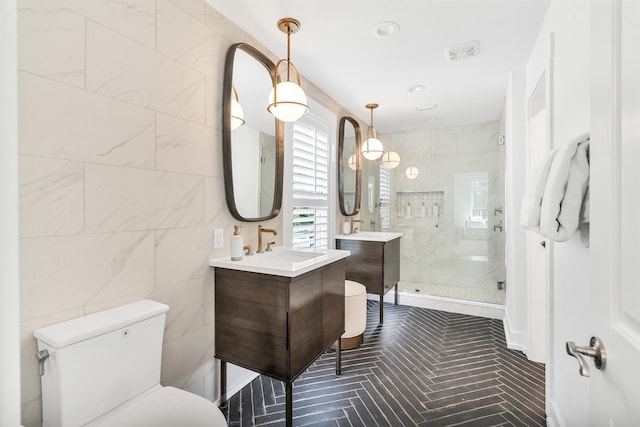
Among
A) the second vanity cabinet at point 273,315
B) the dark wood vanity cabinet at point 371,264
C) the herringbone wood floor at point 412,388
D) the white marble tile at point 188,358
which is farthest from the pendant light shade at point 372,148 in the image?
the white marble tile at point 188,358

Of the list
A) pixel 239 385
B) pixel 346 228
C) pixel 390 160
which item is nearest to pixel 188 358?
pixel 239 385

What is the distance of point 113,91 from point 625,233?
1.91m

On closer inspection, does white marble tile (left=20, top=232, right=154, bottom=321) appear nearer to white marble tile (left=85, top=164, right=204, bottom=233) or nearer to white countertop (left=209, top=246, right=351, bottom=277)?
white marble tile (left=85, top=164, right=204, bottom=233)

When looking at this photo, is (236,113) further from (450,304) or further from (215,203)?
(450,304)

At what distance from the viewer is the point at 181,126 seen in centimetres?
177

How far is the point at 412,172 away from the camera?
4.94 metres

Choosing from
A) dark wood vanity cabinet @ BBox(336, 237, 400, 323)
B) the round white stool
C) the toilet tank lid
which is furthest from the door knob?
dark wood vanity cabinet @ BBox(336, 237, 400, 323)

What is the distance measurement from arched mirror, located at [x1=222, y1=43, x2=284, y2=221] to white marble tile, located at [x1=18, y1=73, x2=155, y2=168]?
0.54 metres

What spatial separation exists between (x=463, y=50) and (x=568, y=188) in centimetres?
181

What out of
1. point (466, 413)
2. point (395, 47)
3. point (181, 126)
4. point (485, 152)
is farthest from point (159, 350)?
point (485, 152)

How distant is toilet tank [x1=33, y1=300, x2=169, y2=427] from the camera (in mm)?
1146

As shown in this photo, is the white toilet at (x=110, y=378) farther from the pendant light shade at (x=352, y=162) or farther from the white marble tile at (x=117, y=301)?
the pendant light shade at (x=352, y=162)

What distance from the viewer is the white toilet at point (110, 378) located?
1.15m

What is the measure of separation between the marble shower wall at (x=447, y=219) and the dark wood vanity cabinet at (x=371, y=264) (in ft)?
3.12
